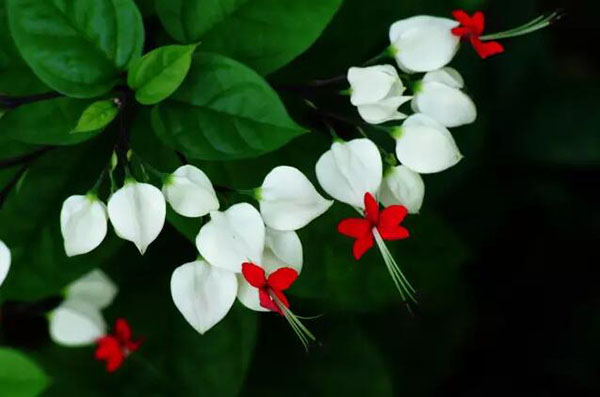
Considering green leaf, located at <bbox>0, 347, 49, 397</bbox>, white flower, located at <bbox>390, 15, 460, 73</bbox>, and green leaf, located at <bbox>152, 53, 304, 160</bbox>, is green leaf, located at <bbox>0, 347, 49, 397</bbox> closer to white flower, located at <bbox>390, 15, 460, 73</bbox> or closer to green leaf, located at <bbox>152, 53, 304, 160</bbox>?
green leaf, located at <bbox>152, 53, 304, 160</bbox>

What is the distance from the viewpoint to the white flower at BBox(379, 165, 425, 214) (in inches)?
30.8

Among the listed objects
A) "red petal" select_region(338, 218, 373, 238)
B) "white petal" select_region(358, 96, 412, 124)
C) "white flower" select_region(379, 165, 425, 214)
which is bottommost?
"red petal" select_region(338, 218, 373, 238)

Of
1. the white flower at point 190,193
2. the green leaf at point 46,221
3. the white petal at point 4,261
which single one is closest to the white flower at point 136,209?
the white flower at point 190,193

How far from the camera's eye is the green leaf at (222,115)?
0.75 metres

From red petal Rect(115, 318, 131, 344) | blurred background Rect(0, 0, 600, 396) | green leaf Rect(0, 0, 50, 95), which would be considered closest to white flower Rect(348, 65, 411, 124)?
blurred background Rect(0, 0, 600, 396)

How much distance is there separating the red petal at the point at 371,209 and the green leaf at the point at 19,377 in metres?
0.39

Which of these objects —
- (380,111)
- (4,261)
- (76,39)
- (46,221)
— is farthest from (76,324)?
(380,111)

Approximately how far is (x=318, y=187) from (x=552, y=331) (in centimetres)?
89

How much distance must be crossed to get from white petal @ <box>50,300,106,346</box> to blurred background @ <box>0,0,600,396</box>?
0.08m

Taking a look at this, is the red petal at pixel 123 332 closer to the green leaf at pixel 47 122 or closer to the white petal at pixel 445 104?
the green leaf at pixel 47 122

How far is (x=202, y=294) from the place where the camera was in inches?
29.6

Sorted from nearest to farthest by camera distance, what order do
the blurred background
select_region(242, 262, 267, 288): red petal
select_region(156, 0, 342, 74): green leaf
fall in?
1. select_region(242, 262, 267, 288): red petal
2. select_region(156, 0, 342, 74): green leaf
3. the blurred background

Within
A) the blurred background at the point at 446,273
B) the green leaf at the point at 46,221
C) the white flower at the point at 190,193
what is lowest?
the blurred background at the point at 446,273

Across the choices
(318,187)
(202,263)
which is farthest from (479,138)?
(202,263)
